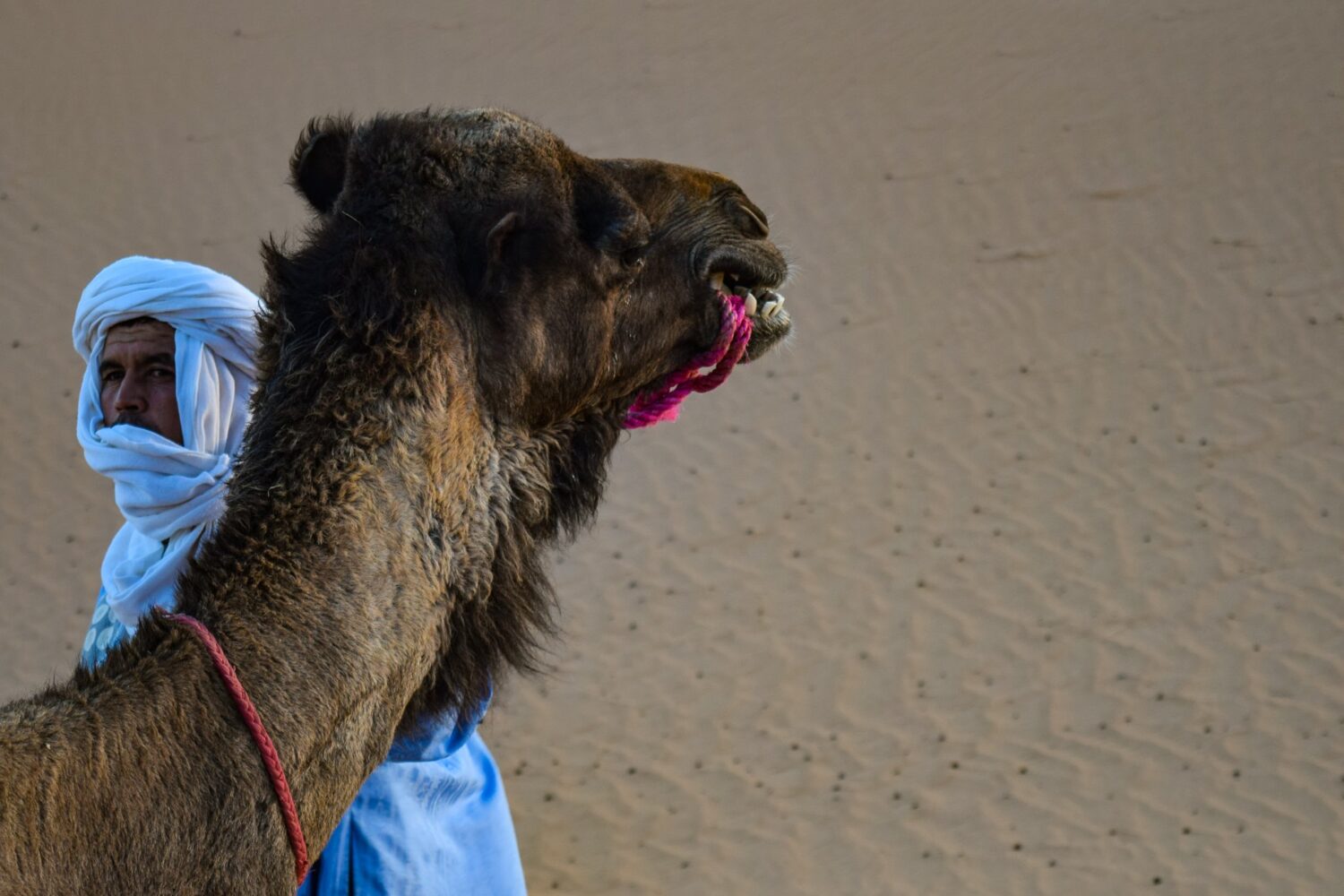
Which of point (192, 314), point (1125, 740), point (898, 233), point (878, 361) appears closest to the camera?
point (192, 314)

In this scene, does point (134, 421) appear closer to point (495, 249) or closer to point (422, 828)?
point (422, 828)

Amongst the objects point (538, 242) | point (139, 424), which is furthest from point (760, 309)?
point (139, 424)

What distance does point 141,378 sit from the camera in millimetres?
2598

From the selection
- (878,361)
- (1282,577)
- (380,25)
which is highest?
(380,25)

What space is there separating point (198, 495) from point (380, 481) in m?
0.75

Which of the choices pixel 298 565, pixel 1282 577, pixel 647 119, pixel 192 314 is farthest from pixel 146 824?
pixel 647 119

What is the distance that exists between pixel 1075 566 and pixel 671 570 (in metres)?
2.78

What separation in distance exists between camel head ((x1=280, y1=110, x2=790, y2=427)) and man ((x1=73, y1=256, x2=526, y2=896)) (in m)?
0.48

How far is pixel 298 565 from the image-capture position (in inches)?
65.6

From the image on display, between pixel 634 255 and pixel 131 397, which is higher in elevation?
pixel 634 255

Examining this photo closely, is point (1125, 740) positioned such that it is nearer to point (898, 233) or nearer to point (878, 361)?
point (878, 361)

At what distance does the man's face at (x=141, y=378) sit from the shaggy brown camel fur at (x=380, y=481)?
0.60 meters

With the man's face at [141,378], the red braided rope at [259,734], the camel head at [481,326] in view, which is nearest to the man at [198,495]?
the man's face at [141,378]

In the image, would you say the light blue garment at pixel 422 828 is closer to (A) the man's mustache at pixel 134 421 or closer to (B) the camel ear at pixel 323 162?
(A) the man's mustache at pixel 134 421
